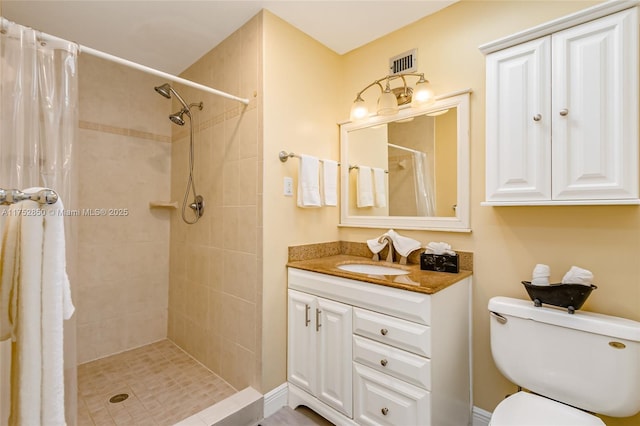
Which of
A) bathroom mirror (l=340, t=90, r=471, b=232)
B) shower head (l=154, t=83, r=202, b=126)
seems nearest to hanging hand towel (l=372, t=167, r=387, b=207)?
bathroom mirror (l=340, t=90, r=471, b=232)

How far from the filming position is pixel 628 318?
1.27 meters

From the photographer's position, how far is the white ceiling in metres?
1.76

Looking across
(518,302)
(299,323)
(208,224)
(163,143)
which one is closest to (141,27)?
(163,143)

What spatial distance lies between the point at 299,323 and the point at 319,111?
4.75ft

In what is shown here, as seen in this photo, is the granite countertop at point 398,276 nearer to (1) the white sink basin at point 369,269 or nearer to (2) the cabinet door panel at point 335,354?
(1) the white sink basin at point 369,269

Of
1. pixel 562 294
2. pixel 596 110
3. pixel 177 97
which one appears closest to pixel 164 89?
pixel 177 97

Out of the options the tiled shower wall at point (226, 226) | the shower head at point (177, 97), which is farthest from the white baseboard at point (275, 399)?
the shower head at point (177, 97)

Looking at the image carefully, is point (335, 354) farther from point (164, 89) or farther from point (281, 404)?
point (164, 89)

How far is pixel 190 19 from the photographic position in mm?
1893

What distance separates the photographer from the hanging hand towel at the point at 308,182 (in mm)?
1891

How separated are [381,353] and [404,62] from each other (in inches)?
69.1

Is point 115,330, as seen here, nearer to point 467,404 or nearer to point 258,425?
point 258,425

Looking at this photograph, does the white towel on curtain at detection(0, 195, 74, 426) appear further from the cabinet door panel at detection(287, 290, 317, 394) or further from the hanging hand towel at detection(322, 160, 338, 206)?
the hanging hand towel at detection(322, 160, 338, 206)

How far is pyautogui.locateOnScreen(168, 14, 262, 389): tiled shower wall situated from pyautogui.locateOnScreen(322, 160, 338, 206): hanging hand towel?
0.45 meters
